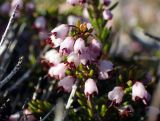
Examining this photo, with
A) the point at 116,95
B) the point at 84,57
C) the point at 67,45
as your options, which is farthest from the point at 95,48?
the point at 116,95

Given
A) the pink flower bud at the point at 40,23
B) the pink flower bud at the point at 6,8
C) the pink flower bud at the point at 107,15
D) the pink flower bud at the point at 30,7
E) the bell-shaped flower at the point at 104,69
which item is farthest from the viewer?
the pink flower bud at the point at 6,8

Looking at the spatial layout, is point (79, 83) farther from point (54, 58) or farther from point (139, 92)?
point (139, 92)

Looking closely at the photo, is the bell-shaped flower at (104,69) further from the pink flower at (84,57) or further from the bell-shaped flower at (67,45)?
the bell-shaped flower at (67,45)

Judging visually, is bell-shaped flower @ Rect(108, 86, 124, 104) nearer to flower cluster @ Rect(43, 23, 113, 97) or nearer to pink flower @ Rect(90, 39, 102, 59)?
flower cluster @ Rect(43, 23, 113, 97)

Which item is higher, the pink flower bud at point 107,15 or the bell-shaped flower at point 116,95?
the pink flower bud at point 107,15

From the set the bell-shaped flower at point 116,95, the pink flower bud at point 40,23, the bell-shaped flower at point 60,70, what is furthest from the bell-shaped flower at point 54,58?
the pink flower bud at point 40,23

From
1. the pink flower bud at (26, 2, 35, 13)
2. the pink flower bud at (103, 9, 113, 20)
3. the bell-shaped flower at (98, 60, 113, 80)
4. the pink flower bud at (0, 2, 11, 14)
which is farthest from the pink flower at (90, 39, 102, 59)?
the pink flower bud at (0, 2, 11, 14)
